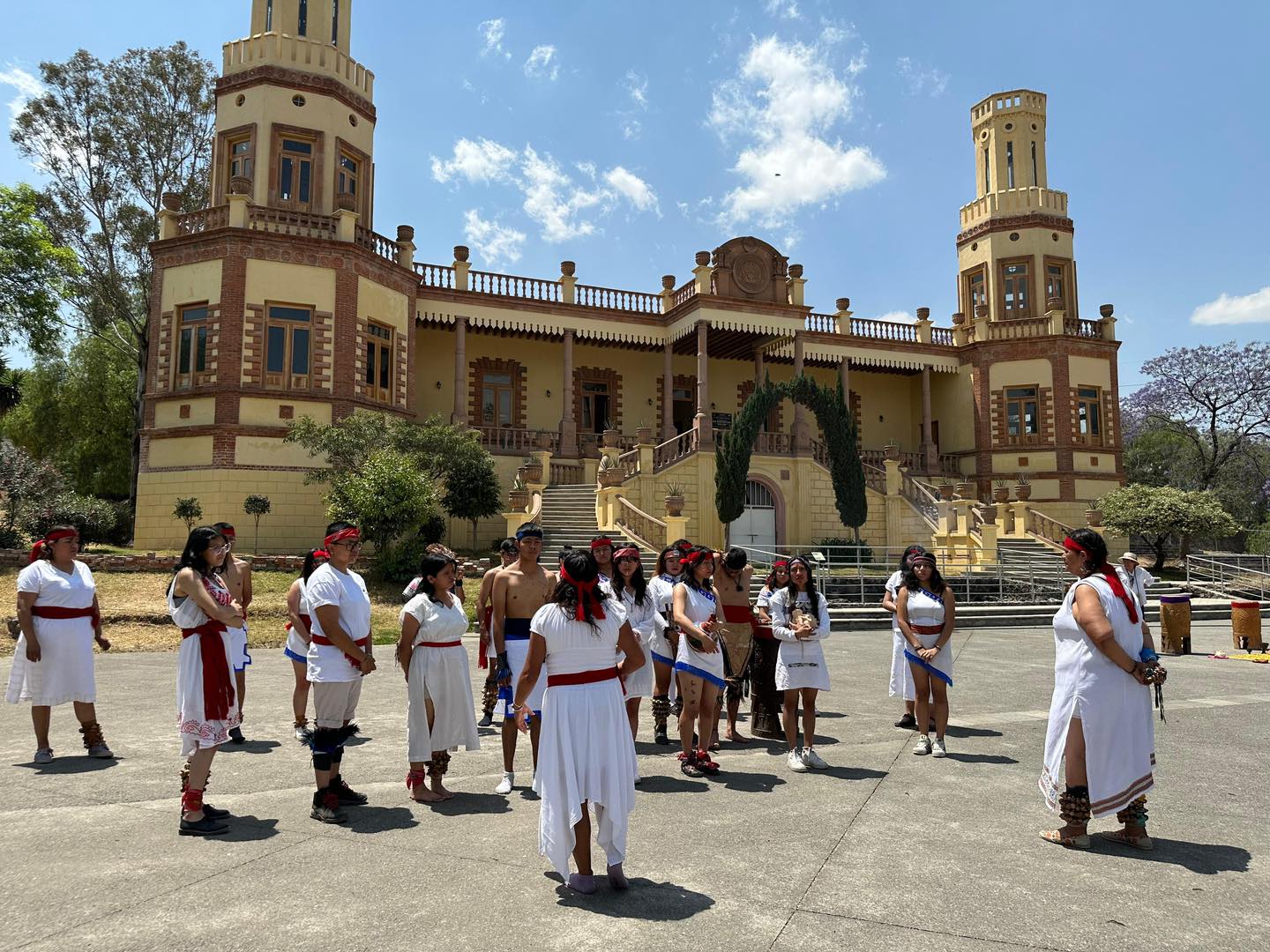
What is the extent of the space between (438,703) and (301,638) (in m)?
1.93

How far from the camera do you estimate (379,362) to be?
23.5 m

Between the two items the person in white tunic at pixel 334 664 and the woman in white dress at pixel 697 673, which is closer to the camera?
the person in white tunic at pixel 334 664

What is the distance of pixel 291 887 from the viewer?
3953 mm

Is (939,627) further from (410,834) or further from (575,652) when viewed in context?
(410,834)

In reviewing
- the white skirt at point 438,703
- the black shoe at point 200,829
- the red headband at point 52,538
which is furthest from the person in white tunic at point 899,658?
the red headband at point 52,538

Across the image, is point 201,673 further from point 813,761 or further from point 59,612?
point 813,761

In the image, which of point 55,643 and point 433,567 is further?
point 55,643

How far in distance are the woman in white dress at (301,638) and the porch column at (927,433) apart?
28.2m

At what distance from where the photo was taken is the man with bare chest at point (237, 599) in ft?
22.2

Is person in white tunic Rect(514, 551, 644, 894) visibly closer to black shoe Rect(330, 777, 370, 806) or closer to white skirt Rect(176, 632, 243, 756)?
black shoe Rect(330, 777, 370, 806)

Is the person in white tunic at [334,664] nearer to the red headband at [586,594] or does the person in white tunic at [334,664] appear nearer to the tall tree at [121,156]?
the red headband at [586,594]

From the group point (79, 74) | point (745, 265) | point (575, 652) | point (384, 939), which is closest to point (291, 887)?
point (384, 939)

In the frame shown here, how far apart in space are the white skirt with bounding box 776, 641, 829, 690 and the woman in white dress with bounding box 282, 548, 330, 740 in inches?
140

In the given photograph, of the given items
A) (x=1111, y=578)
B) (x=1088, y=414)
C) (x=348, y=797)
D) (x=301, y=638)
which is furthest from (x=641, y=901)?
(x=1088, y=414)
